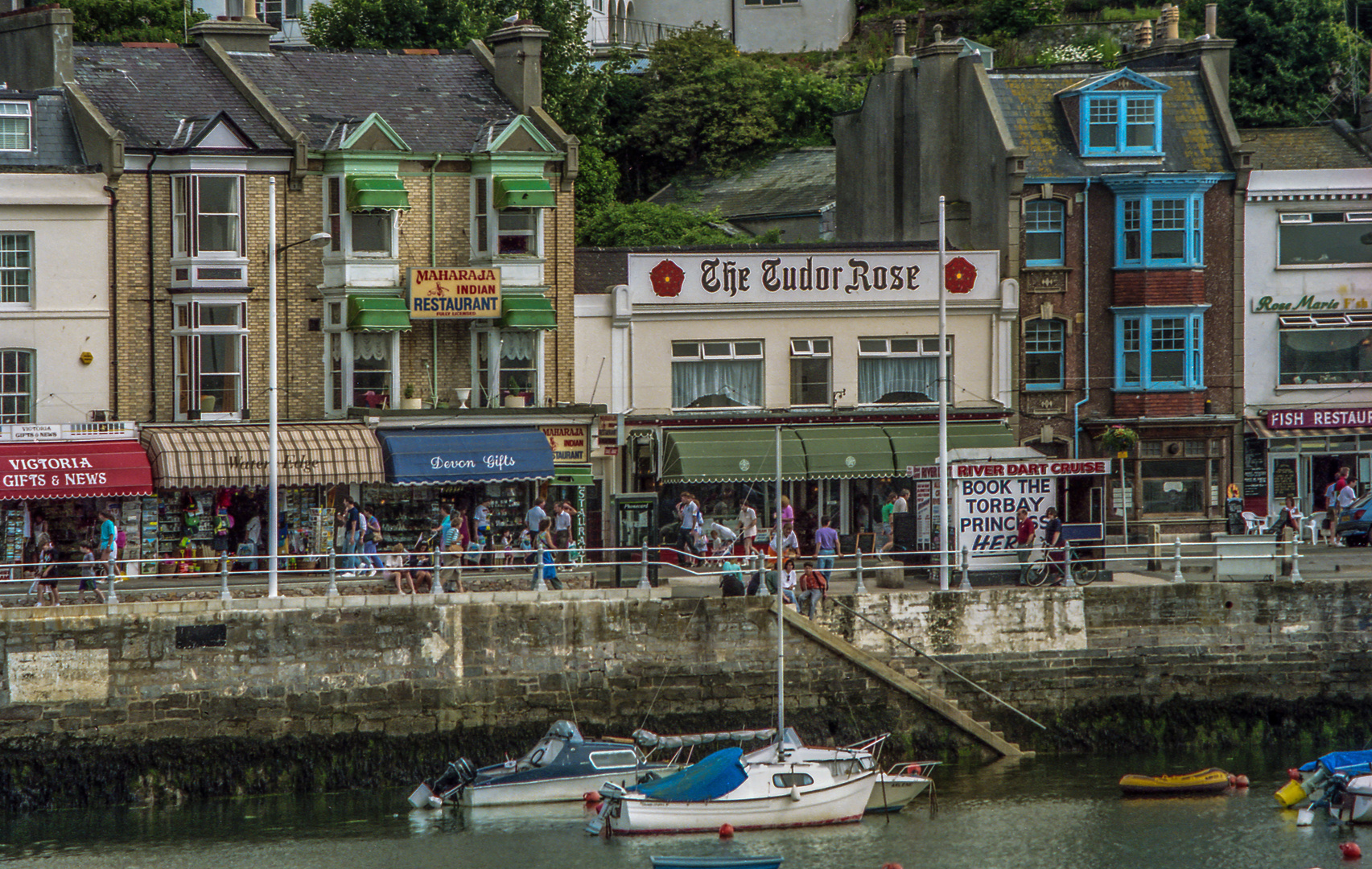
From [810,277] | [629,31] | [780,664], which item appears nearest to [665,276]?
[810,277]

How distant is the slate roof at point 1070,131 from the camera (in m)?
47.0

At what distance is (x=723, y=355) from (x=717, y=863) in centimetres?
1839

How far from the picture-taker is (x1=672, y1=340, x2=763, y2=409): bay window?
1772 inches

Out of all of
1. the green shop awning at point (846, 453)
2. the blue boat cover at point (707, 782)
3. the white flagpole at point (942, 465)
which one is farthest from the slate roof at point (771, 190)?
the blue boat cover at point (707, 782)

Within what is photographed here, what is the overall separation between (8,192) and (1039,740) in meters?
24.2

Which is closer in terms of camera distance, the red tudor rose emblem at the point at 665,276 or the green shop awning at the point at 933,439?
the green shop awning at the point at 933,439

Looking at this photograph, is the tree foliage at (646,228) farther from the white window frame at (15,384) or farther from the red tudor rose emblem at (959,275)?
the white window frame at (15,384)

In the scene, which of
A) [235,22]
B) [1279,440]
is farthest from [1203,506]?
[235,22]

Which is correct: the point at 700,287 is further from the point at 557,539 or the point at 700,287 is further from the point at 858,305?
the point at 557,539

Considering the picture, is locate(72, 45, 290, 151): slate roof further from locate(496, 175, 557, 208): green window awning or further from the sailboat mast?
the sailboat mast

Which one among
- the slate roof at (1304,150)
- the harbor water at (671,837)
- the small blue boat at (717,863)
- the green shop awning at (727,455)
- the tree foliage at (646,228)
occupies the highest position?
the slate roof at (1304,150)

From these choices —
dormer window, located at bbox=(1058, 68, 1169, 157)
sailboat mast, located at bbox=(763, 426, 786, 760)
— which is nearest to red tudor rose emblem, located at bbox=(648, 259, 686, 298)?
sailboat mast, located at bbox=(763, 426, 786, 760)

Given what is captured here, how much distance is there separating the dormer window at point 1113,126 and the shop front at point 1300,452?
24.3ft

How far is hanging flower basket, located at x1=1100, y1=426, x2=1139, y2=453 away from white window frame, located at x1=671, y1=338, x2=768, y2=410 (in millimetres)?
8342
